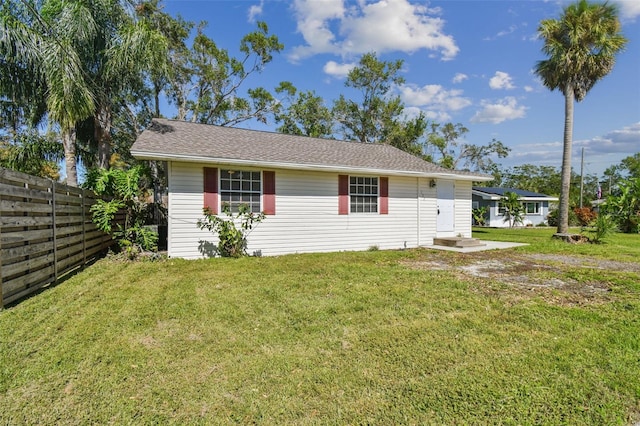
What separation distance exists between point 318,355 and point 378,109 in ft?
81.6

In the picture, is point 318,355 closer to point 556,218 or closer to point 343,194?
point 343,194

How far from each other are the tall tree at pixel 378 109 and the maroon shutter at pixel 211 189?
759 inches

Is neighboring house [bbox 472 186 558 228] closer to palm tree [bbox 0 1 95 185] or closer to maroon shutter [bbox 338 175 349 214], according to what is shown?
maroon shutter [bbox 338 175 349 214]

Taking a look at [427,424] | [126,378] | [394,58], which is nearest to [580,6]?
[394,58]

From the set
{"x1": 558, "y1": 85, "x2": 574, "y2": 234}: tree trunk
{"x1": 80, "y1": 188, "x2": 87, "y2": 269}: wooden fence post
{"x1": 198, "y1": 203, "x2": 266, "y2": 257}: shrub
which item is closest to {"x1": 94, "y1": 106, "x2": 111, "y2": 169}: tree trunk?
{"x1": 80, "y1": 188, "x2": 87, "y2": 269}: wooden fence post

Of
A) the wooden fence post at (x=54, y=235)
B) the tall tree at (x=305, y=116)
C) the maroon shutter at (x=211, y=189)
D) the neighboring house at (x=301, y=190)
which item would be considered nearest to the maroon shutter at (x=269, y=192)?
the neighboring house at (x=301, y=190)

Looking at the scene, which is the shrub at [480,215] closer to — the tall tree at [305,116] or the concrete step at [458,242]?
the tall tree at [305,116]

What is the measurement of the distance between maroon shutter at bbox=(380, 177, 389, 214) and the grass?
515cm

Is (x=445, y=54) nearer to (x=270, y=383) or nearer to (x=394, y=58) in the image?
(x=394, y=58)

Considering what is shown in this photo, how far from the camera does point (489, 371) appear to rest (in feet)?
8.79

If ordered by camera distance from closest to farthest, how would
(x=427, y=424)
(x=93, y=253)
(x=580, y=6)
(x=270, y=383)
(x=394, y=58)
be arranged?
(x=427, y=424), (x=270, y=383), (x=93, y=253), (x=580, y=6), (x=394, y=58)

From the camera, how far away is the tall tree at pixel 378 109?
24.7 m

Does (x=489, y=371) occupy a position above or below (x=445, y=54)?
below

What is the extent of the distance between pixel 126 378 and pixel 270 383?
1.17m
